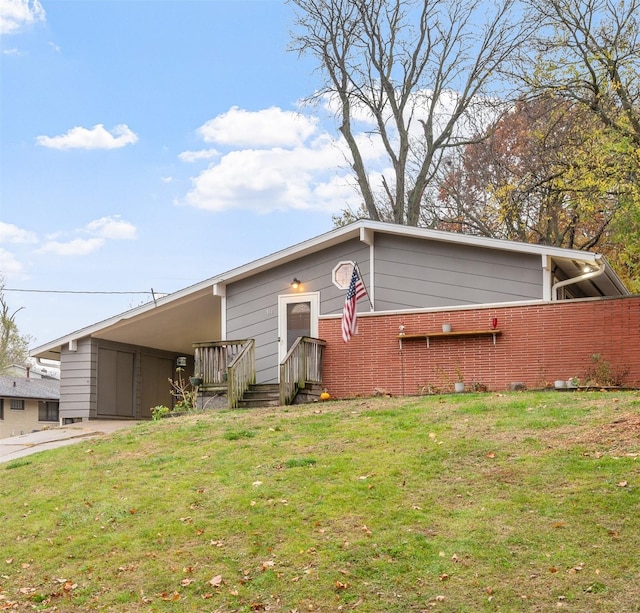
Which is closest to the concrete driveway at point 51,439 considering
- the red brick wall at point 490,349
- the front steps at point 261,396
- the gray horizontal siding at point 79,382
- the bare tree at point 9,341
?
the gray horizontal siding at point 79,382

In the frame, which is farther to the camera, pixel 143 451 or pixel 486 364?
pixel 486 364

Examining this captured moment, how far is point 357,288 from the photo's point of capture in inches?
627

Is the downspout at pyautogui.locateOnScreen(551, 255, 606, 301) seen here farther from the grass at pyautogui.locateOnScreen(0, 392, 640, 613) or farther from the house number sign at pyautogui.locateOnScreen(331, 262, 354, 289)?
the house number sign at pyautogui.locateOnScreen(331, 262, 354, 289)

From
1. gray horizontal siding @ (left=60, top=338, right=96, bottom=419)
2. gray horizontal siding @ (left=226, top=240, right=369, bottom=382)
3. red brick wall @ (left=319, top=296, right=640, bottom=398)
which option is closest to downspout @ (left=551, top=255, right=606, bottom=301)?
red brick wall @ (left=319, top=296, right=640, bottom=398)

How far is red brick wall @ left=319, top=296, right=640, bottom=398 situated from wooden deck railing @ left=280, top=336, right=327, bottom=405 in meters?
0.30

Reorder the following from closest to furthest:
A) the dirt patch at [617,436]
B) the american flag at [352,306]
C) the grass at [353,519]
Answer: the grass at [353,519], the dirt patch at [617,436], the american flag at [352,306]

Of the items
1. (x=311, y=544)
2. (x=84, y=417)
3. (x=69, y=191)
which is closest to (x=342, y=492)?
(x=311, y=544)

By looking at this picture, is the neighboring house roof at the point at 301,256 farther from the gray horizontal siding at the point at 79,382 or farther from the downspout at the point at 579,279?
the gray horizontal siding at the point at 79,382

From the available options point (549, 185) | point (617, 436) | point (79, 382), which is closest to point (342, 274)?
point (549, 185)

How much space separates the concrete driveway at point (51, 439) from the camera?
14.9 m

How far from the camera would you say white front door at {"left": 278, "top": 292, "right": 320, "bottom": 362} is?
17.6 m

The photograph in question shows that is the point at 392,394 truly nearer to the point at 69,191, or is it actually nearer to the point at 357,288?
the point at 357,288

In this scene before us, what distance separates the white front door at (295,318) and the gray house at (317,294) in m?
0.02

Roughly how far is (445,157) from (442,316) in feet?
53.9
